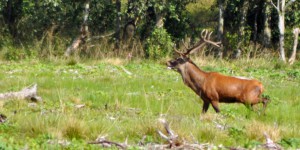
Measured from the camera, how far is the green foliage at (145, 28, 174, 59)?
2519 cm

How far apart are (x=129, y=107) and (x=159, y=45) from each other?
518 inches

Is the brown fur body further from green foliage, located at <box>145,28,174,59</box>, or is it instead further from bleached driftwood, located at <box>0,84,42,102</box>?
green foliage, located at <box>145,28,174,59</box>

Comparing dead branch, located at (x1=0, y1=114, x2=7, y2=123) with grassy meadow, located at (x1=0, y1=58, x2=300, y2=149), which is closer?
grassy meadow, located at (x1=0, y1=58, x2=300, y2=149)

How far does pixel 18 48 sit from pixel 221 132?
57.9ft

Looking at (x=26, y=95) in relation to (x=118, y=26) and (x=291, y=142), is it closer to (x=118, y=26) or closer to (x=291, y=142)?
(x=291, y=142)

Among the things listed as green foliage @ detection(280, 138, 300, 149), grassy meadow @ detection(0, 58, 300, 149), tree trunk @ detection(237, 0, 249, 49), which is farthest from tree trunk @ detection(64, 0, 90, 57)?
green foliage @ detection(280, 138, 300, 149)

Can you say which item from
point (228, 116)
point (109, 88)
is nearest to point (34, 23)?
point (109, 88)

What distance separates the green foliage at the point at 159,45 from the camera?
25188mm

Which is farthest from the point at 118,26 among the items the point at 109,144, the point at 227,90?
the point at 109,144

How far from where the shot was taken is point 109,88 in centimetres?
1581

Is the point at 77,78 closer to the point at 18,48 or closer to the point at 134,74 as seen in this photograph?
the point at 134,74

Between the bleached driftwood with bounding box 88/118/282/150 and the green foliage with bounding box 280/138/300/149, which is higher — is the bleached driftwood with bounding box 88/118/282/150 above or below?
above

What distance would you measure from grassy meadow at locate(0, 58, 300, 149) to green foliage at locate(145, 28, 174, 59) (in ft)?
3.91

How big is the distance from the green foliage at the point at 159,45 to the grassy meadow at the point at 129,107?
1.19m
